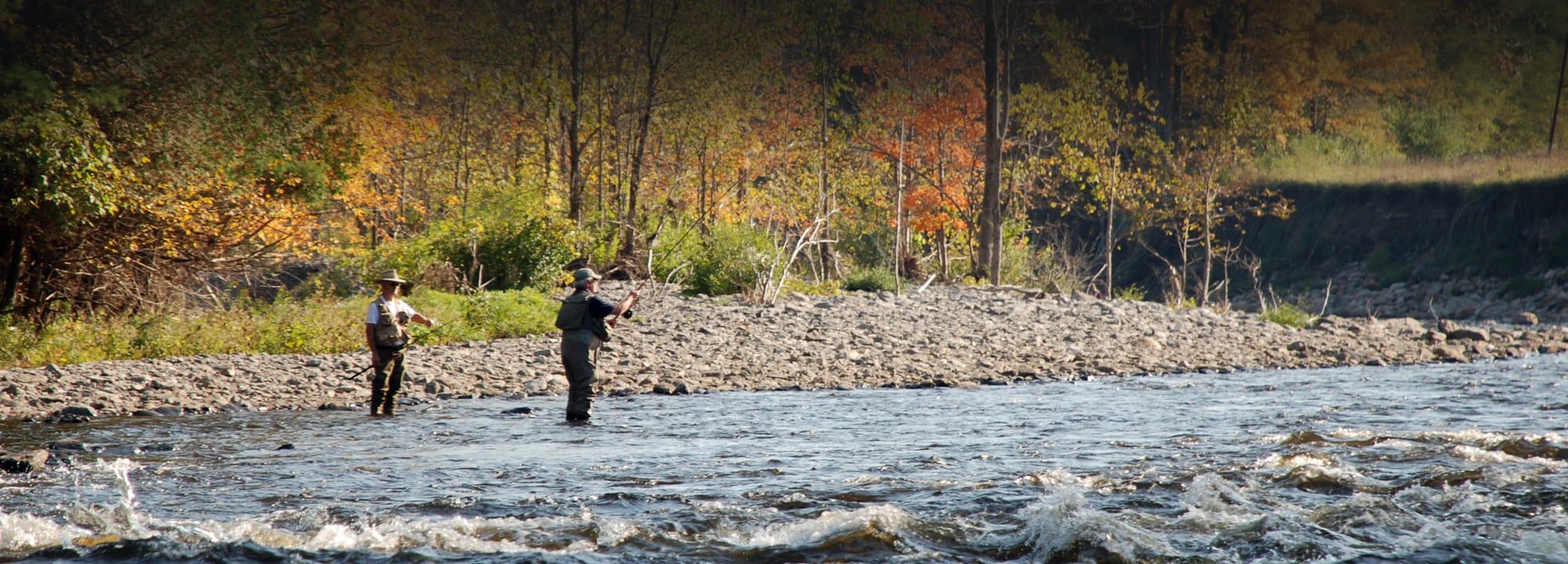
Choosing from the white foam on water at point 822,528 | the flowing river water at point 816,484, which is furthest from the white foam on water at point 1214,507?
the white foam on water at point 822,528

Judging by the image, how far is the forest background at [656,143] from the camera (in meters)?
14.9

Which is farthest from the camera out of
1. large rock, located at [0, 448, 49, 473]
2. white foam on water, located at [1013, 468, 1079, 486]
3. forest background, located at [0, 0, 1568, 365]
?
forest background, located at [0, 0, 1568, 365]

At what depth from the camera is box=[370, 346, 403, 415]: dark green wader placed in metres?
11.6

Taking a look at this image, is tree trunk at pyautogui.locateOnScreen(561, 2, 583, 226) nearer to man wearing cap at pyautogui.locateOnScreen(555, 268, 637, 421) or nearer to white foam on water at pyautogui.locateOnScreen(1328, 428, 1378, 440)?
man wearing cap at pyautogui.locateOnScreen(555, 268, 637, 421)

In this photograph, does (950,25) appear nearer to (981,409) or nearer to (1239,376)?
(1239,376)

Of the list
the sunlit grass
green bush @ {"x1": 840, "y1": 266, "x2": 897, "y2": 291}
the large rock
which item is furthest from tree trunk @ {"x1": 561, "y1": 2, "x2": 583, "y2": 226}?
the sunlit grass

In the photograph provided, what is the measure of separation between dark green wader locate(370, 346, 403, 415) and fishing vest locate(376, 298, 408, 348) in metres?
0.05

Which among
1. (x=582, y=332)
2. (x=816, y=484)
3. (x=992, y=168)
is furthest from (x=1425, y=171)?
(x=816, y=484)

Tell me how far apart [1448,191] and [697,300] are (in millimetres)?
26191

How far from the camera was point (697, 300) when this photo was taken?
20312mm

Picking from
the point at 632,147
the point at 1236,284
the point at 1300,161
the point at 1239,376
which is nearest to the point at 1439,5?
the point at 1300,161

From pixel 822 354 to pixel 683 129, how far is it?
13.1 meters

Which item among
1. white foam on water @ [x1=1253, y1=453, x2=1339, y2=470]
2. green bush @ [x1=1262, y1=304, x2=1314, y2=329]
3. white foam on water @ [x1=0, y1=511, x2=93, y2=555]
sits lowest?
white foam on water @ [x1=0, y1=511, x2=93, y2=555]

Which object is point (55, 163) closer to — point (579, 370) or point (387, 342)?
point (387, 342)
